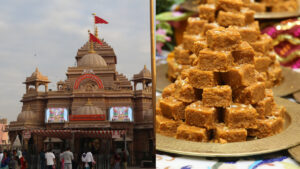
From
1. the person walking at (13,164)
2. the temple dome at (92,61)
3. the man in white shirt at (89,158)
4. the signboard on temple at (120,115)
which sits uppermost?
the temple dome at (92,61)

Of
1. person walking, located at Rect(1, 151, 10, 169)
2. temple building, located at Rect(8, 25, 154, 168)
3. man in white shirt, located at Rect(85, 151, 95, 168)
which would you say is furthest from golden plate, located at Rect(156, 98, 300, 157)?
person walking, located at Rect(1, 151, 10, 169)

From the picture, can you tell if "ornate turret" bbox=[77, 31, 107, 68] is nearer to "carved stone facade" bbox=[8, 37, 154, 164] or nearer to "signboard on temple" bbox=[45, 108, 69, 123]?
"carved stone facade" bbox=[8, 37, 154, 164]

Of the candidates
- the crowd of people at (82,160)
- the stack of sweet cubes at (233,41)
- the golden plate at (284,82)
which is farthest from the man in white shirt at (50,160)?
the golden plate at (284,82)

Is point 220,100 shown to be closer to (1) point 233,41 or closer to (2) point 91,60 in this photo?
(1) point 233,41

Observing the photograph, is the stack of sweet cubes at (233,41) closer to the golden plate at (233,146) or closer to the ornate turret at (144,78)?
the golden plate at (233,146)

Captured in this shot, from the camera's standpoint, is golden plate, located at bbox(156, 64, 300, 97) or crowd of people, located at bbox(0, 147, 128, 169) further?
golden plate, located at bbox(156, 64, 300, 97)

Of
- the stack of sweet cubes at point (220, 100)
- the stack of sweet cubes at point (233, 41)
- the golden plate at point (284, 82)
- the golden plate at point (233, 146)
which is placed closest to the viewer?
the golden plate at point (233, 146)
